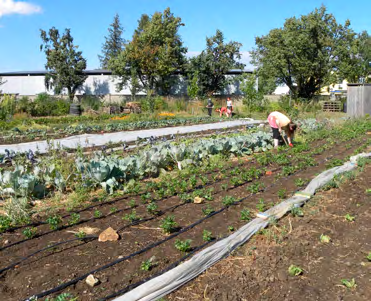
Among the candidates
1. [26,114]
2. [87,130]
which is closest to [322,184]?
[87,130]

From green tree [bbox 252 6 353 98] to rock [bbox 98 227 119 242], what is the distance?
29135 mm

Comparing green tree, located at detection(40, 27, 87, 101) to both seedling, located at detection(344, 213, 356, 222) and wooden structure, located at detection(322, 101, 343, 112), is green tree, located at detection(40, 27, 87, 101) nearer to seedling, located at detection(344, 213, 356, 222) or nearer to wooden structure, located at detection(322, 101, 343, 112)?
wooden structure, located at detection(322, 101, 343, 112)

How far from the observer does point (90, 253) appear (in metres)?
3.22

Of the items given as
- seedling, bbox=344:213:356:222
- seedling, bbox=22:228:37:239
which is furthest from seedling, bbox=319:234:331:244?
seedling, bbox=22:228:37:239

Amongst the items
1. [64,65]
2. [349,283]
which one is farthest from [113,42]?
[349,283]

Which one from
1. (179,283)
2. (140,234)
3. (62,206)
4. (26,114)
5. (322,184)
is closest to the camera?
(179,283)

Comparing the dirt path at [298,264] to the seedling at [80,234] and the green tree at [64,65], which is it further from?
the green tree at [64,65]

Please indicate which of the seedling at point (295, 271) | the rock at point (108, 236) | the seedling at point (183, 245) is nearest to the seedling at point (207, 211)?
the seedling at point (183, 245)

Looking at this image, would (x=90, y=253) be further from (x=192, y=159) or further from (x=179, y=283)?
(x=192, y=159)

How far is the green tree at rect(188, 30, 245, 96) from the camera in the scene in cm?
3291

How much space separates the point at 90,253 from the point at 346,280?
6.85 ft

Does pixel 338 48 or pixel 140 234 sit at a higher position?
pixel 338 48

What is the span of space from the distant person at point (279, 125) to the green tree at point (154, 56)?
21903mm

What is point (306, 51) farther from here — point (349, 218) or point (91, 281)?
point (91, 281)
